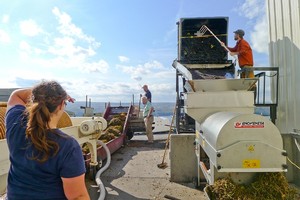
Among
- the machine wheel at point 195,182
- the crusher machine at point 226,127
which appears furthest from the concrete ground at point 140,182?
the crusher machine at point 226,127

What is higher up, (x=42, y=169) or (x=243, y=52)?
(x=243, y=52)

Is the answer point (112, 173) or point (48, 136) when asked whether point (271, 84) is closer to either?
point (112, 173)

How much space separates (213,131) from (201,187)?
2.66 m

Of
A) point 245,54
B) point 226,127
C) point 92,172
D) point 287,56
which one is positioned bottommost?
point 92,172

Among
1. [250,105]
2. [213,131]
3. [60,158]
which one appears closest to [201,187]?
[250,105]

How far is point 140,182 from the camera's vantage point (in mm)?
5984

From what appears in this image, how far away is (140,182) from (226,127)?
11.6 feet

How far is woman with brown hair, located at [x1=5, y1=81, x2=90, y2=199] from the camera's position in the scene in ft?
5.28

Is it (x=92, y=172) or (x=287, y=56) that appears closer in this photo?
(x=287, y=56)

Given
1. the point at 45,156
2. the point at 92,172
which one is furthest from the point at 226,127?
the point at 92,172

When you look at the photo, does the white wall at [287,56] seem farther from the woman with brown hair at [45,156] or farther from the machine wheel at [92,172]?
the woman with brown hair at [45,156]

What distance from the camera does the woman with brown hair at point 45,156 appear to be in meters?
1.61

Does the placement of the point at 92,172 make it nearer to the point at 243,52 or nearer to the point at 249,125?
the point at 249,125

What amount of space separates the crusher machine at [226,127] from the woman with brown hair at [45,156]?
5.96 feet
